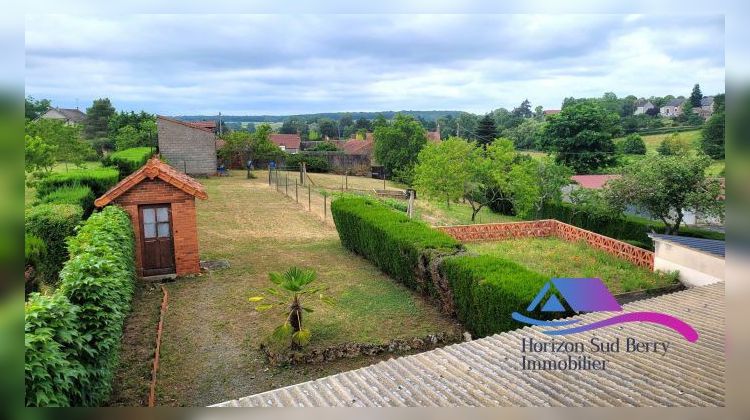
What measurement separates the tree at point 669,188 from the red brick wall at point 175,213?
1377 cm

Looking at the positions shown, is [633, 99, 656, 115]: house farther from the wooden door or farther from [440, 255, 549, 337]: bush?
the wooden door

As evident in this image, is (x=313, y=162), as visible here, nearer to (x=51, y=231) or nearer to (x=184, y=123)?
(x=184, y=123)

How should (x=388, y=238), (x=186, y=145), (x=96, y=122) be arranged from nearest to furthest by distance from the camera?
(x=388, y=238) → (x=186, y=145) → (x=96, y=122)

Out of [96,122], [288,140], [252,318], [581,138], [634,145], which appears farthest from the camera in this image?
[288,140]

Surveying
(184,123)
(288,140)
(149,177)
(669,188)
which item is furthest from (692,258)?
(288,140)

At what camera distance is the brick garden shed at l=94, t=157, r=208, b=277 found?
11289 mm

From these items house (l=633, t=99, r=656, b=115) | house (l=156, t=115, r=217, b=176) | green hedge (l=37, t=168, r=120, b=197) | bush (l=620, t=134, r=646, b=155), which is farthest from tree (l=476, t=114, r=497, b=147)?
green hedge (l=37, t=168, r=120, b=197)

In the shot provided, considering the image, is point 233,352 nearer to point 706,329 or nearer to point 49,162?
point 706,329

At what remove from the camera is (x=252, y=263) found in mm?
13406

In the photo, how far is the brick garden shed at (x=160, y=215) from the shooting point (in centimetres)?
1129

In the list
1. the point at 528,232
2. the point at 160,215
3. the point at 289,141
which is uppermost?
the point at 289,141

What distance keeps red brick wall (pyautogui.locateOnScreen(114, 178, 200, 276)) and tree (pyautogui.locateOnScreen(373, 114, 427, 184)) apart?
25035 mm

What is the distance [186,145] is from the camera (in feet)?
104

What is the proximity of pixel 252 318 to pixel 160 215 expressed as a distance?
12.4 ft
